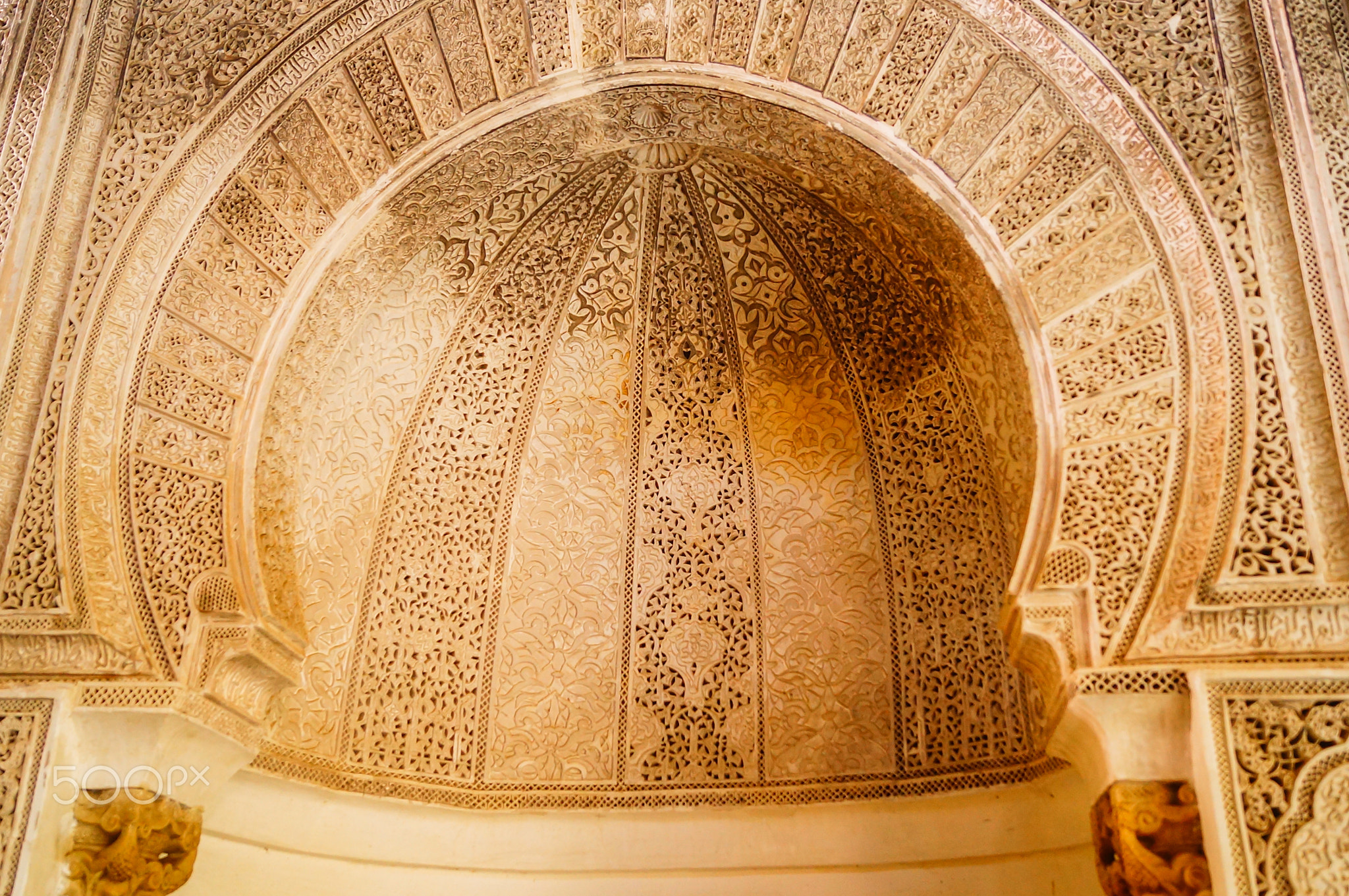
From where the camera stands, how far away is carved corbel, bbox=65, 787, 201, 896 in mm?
3459

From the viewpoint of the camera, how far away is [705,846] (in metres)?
4.73

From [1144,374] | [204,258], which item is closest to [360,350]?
[204,258]

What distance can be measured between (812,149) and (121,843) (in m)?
3.21

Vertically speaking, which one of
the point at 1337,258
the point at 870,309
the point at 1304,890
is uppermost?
the point at 870,309

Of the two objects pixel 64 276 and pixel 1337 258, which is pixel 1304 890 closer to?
→ pixel 1337 258

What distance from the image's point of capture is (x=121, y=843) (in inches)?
137

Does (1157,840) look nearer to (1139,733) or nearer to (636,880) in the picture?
(1139,733)

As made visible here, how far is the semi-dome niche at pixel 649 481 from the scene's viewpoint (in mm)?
4535

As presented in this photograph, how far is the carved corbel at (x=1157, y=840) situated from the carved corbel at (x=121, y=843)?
270 centimetres

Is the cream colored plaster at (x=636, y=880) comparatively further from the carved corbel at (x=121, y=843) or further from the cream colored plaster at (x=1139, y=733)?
the cream colored plaster at (x=1139, y=733)

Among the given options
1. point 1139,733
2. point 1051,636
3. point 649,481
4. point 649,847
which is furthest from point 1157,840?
point 649,481

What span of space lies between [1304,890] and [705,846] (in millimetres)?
2277

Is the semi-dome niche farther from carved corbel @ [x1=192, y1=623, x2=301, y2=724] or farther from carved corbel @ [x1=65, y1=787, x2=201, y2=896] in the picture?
carved corbel @ [x1=65, y1=787, x2=201, y2=896]

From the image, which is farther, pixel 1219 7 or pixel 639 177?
pixel 639 177
